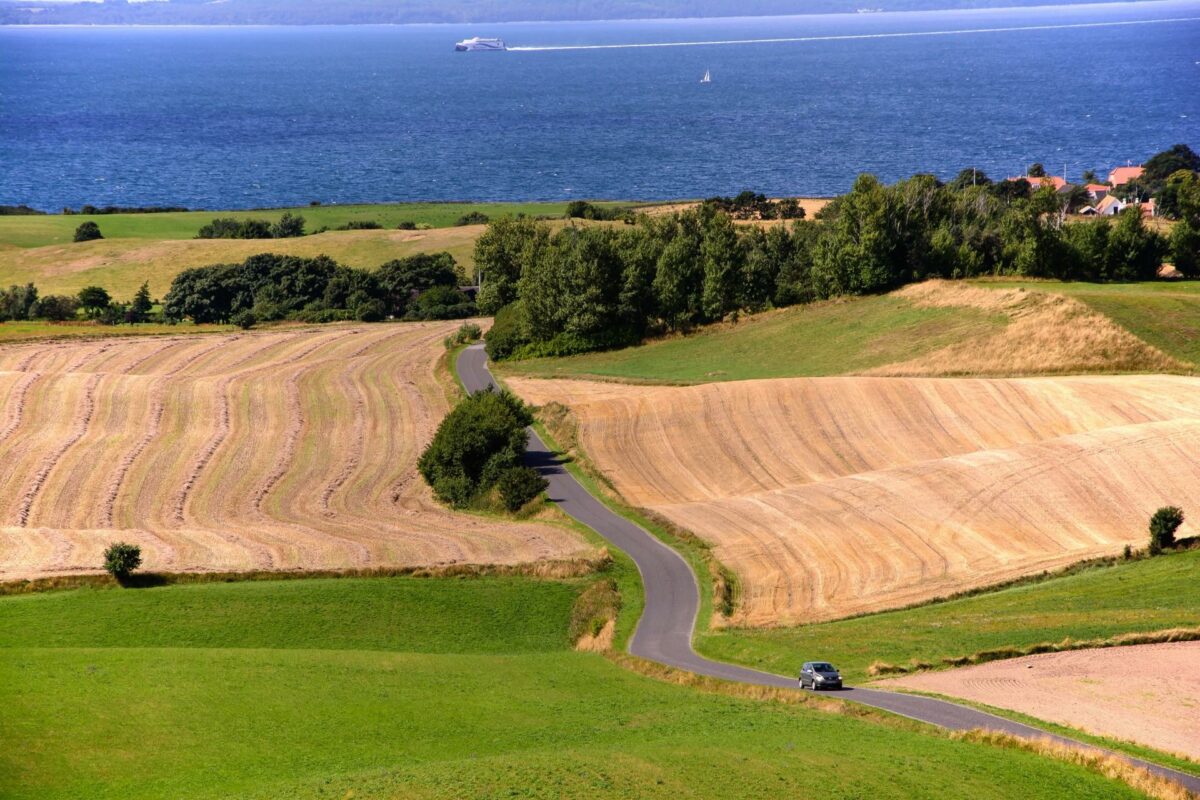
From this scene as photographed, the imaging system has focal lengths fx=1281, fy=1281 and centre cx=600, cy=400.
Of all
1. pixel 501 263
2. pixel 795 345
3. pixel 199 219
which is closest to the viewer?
pixel 795 345

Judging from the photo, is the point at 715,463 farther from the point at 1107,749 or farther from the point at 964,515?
the point at 1107,749

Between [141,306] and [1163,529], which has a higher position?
[1163,529]

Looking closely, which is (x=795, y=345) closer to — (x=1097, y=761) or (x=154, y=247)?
(x=1097, y=761)

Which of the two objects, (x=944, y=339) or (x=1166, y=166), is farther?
(x=1166, y=166)

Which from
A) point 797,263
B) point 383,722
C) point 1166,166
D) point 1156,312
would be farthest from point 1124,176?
point 383,722

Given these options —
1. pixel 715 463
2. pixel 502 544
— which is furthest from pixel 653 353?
pixel 502 544

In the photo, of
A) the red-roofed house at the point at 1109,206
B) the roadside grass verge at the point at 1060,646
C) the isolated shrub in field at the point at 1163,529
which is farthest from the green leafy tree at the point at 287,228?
the roadside grass verge at the point at 1060,646

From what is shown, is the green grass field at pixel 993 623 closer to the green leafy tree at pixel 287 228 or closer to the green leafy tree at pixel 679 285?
the green leafy tree at pixel 679 285
